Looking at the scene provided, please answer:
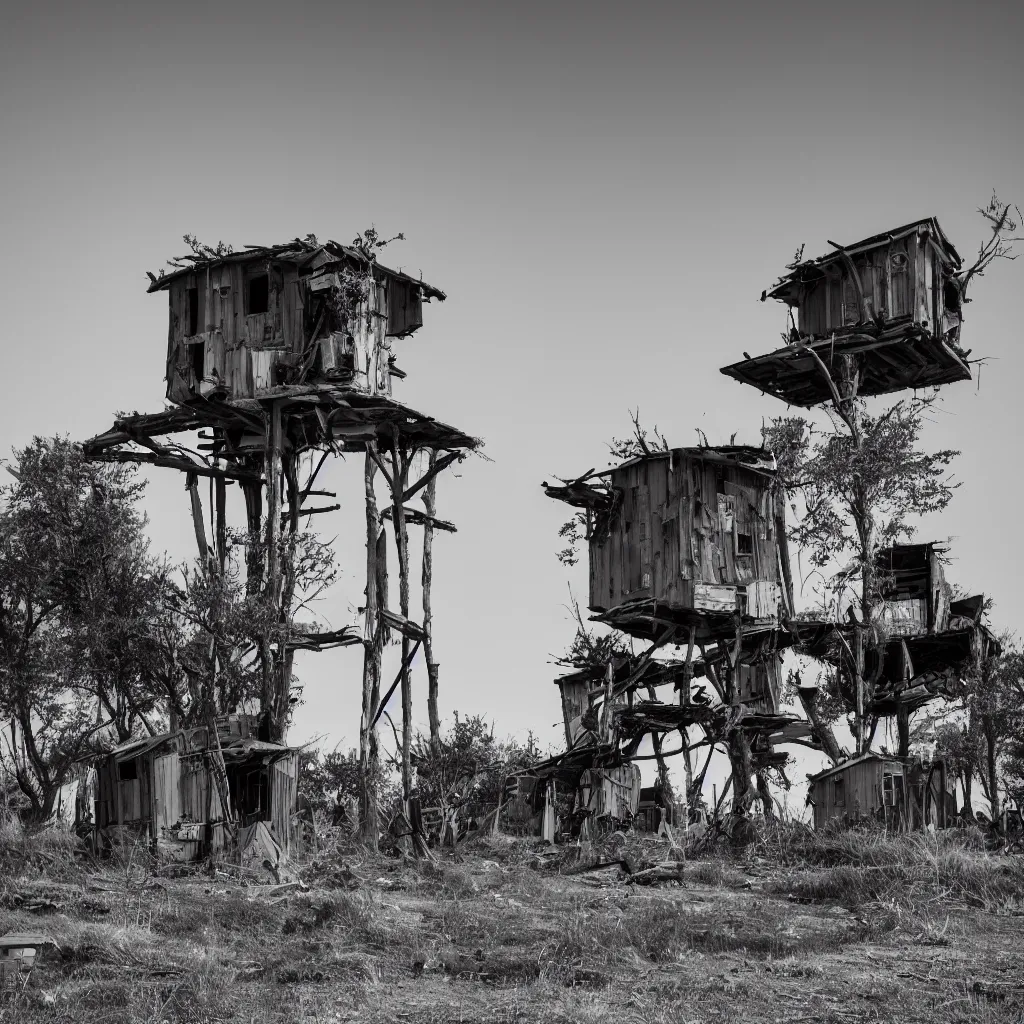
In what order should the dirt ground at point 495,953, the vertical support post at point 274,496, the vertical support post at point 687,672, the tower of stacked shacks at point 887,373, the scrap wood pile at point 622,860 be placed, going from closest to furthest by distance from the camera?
the dirt ground at point 495,953 → the scrap wood pile at point 622,860 → the vertical support post at point 274,496 → the vertical support post at point 687,672 → the tower of stacked shacks at point 887,373

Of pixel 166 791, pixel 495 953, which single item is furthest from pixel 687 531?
pixel 495 953

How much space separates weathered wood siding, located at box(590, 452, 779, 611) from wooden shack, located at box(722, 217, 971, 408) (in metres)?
3.73

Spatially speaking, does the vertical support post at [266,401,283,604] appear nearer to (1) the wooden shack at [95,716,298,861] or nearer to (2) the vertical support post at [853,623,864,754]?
(1) the wooden shack at [95,716,298,861]

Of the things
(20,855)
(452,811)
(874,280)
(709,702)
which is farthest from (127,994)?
(874,280)

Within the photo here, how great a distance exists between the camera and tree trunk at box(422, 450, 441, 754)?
32969 millimetres

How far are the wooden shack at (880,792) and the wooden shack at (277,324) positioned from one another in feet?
39.7

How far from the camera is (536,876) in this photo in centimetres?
2598

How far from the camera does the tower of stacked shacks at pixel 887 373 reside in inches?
1375

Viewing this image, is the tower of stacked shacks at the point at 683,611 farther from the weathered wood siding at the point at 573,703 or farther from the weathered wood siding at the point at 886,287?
the weathered wood siding at the point at 886,287

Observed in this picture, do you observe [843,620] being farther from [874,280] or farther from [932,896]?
[932,896]

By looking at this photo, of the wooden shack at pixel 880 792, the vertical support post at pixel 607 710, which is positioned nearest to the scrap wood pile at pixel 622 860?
the vertical support post at pixel 607 710

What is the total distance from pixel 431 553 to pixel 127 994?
19127 millimetres

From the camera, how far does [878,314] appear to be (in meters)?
35.4

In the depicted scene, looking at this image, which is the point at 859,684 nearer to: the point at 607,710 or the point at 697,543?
the point at 697,543
